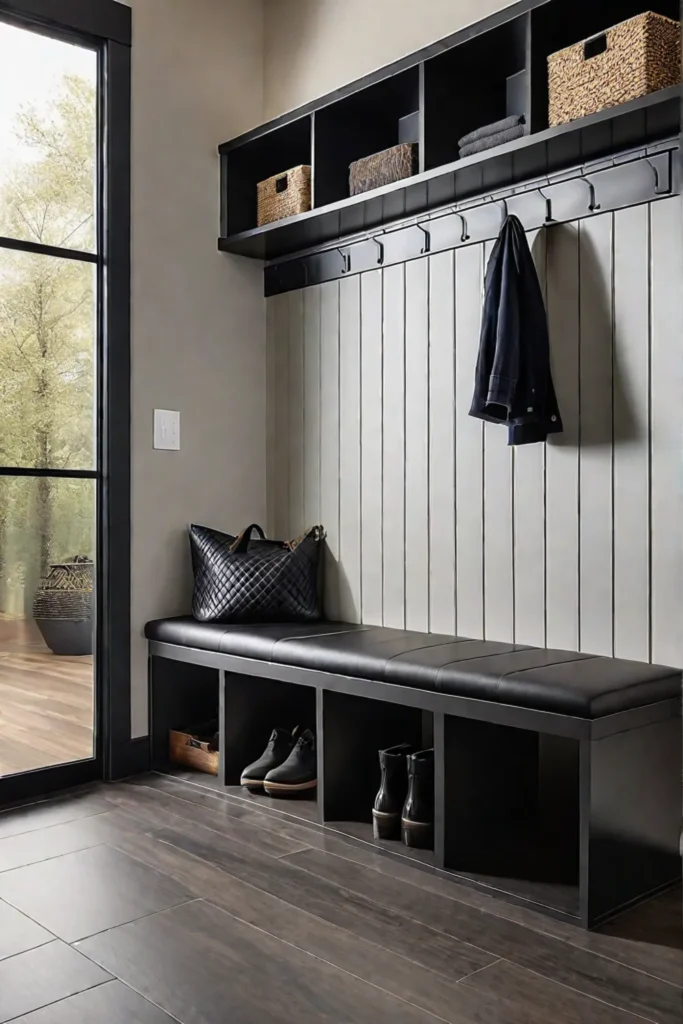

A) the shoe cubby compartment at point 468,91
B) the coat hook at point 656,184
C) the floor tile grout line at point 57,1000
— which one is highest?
the shoe cubby compartment at point 468,91

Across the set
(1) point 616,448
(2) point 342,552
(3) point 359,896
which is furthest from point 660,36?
(3) point 359,896

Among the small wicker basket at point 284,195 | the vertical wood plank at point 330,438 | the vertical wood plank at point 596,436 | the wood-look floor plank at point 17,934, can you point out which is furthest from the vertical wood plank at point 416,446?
the wood-look floor plank at point 17,934

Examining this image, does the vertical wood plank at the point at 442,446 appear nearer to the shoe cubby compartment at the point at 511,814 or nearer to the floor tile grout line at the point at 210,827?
the shoe cubby compartment at the point at 511,814

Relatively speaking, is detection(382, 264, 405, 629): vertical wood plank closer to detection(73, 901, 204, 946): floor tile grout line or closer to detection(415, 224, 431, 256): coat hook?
detection(415, 224, 431, 256): coat hook

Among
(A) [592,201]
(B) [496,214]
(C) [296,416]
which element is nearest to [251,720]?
(C) [296,416]

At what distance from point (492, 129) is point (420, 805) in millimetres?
1805

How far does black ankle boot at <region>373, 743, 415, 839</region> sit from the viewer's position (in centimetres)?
247

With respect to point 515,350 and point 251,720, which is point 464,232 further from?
point 251,720

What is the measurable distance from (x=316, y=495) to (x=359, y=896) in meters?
1.55

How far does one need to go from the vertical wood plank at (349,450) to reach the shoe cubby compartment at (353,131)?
1.09ft

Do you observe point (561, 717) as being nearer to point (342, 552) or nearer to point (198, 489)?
point (342, 552)

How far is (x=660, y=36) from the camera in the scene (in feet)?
7.27

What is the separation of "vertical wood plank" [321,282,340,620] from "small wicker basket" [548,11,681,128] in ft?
3.69

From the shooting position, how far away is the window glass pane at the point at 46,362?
2883 millimetres
